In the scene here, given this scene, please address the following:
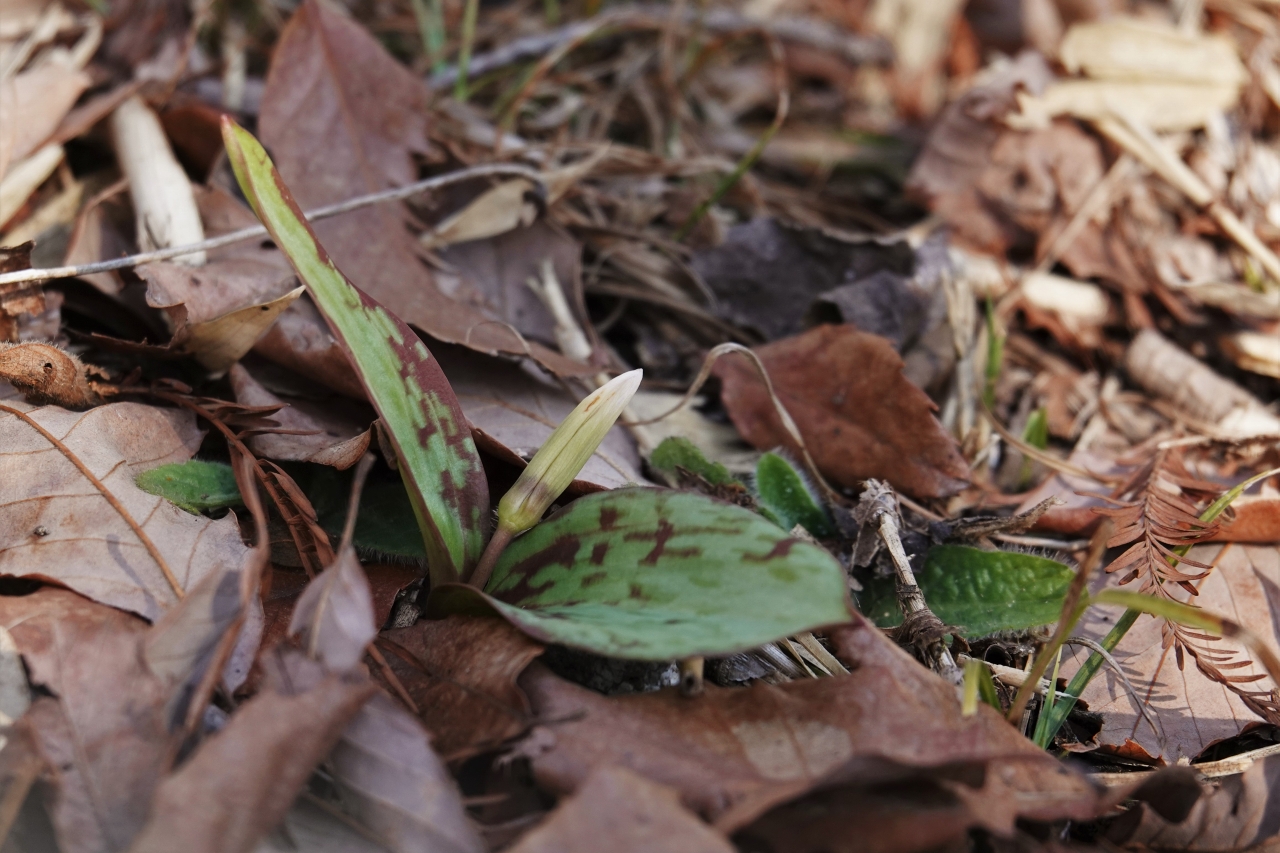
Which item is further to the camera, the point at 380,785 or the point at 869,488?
the point at 869,488

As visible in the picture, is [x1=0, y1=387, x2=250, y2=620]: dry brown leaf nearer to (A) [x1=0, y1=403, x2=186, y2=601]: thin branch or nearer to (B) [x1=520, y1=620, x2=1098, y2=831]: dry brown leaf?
(A) [x1=0, y1=403, x2=186, y2=601]: thin branch

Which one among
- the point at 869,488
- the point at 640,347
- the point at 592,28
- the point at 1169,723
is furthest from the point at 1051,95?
the point at 1169,723

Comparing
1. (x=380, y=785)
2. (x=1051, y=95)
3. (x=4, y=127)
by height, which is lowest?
(x=380, y=785)

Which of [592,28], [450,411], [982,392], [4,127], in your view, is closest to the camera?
[450,411]

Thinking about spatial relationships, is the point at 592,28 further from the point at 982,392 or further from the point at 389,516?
the point at 389,516

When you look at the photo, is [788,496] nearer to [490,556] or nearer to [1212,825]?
[490,556]

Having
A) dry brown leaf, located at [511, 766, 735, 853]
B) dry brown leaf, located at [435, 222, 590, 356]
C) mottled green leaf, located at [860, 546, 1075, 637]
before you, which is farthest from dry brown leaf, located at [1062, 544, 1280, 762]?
dry brown leaf, located at [435, 222, 590, 356]

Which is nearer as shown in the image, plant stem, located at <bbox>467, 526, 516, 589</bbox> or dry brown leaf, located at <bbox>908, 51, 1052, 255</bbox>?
plant stem, located at <bbox>467, 526, 516, 589</bbox>
